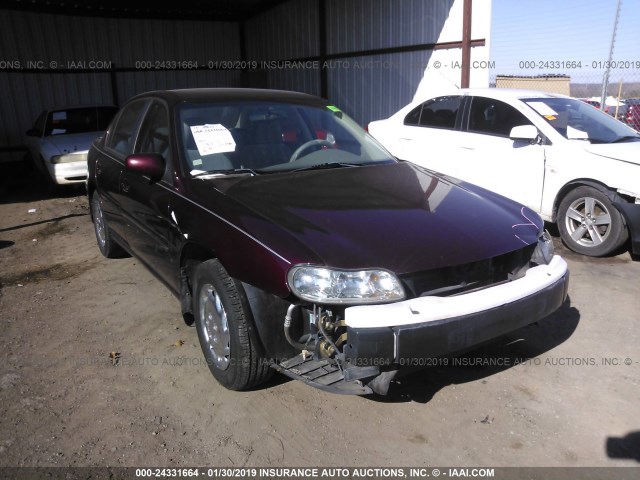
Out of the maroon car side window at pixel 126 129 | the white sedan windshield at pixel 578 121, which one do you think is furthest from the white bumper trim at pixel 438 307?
the white sedan windshield at pixel 578 121

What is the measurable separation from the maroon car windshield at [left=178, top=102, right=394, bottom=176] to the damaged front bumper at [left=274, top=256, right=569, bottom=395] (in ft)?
4.62

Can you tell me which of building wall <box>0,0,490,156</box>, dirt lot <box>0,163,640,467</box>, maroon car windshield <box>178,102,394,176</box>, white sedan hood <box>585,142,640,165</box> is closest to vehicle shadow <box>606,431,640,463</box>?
dirt lot <box>0,163,640,467</box>

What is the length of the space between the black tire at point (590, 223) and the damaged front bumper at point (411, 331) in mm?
2755

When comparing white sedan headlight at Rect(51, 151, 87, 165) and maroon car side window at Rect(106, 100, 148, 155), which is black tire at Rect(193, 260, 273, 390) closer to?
maroon car side window at Rect(106, 100, 148, 155)

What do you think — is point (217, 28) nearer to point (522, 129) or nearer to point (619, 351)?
point (522, 129)

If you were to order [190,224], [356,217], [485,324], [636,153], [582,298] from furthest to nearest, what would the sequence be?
[636,153] < [582,298] < [190,224] < [356,217] < [485,324]

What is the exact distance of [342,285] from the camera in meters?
2.43

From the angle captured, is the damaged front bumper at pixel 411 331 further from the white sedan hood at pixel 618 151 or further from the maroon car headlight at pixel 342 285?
the white sedan hood at pixel 618 151

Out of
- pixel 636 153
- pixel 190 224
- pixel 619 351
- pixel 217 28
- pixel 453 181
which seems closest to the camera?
pixel 190 224

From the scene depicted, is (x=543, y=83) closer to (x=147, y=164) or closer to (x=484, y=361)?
(x=484, y=361)

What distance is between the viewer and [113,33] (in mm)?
15070

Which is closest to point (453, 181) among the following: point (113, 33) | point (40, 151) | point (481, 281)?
point (481, 281)

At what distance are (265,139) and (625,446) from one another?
8.82 ft

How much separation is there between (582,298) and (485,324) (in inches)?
86.3
